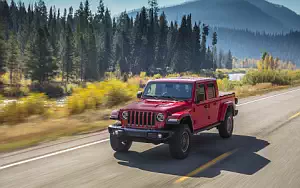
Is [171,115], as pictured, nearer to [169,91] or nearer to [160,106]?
[160,106]

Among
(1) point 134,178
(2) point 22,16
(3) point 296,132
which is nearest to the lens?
(1) point 134,178

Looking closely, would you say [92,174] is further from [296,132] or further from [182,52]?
[182,52]

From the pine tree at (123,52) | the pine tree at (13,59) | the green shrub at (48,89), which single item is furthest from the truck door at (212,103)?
the pine tree at (123,52)

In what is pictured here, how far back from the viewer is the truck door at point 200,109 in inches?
379

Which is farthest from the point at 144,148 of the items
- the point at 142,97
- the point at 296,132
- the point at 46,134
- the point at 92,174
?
the point at 296,132

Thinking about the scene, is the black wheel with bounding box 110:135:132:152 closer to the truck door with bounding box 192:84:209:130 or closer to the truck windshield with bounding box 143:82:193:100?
the truck windshield with bounding box 143:82:193:100

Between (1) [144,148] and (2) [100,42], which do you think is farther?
(2) [100,42]

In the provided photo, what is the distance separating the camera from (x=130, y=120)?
8828 mm

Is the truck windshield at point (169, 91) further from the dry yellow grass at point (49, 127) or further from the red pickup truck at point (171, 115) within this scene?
the dry yellow grass at point (49, 127)

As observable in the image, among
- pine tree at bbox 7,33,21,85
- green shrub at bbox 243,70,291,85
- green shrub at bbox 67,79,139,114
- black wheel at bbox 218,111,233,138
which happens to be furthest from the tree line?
black wheel at bbox 218,111,233,138

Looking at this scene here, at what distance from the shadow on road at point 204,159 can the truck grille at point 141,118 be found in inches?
34.0

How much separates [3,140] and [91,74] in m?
89.4

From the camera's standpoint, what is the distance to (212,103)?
10.7m

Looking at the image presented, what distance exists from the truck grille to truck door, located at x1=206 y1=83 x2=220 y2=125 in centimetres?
237
